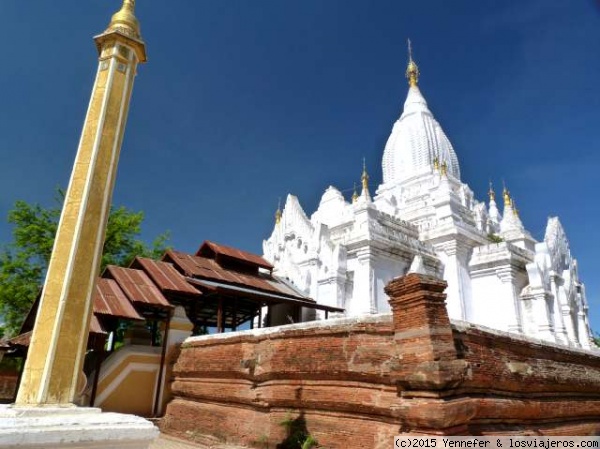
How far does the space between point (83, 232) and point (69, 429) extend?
1845mm

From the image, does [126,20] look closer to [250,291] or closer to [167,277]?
[167,277]

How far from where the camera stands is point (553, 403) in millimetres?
7855

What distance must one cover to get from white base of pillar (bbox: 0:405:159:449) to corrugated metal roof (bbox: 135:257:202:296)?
7826mm

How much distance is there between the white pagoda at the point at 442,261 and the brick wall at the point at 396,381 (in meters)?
10.5

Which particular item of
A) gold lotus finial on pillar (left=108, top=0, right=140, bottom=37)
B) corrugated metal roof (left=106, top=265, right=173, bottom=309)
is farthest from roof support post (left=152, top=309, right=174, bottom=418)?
gold lotus finial on pillar (left=108, top=0, right=140, bottom=37)

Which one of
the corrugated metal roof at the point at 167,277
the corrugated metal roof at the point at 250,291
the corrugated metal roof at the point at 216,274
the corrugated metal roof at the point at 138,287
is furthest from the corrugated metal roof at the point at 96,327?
the corrugated metal roof at the point at 216,274

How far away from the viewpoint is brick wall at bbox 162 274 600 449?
614 centimetres

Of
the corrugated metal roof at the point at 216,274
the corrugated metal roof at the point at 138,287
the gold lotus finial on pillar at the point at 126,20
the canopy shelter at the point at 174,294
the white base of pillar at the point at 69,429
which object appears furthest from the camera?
the corrugated metal roof at the point at 216,274

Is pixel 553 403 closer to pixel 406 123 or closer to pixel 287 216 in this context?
pixel 287 216

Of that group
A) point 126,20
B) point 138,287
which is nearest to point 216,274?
point 138,287

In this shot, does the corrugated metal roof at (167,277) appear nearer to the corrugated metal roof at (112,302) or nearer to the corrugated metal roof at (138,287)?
the corrugated metal roof at (138,287)

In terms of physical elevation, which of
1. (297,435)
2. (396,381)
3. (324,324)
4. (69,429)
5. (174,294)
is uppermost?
(174,294)

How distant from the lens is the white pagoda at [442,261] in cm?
2042

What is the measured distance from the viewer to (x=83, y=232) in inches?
181
